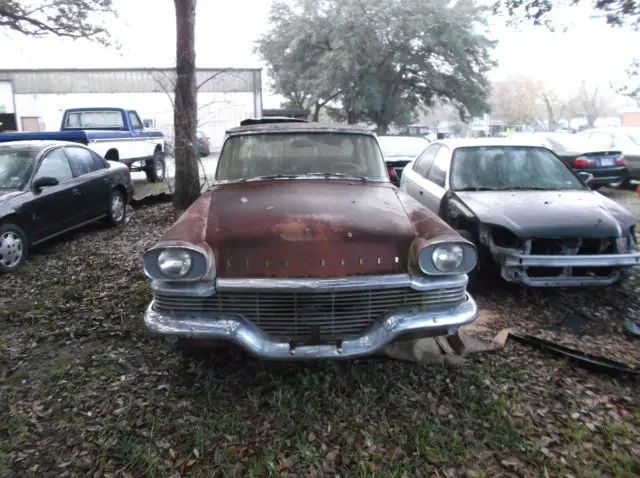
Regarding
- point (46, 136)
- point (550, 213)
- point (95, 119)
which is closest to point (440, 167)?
point (550, 213)

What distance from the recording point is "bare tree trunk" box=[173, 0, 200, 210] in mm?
8258

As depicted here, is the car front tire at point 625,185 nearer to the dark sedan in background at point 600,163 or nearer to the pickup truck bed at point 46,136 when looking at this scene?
the dark sedan in background at point 600,163

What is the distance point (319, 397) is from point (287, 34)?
25.8 meters

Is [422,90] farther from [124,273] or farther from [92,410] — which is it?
[92,410]

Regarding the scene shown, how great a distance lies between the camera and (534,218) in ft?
15.3

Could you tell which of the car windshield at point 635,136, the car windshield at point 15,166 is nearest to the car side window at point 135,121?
the car windshield at point 15,166

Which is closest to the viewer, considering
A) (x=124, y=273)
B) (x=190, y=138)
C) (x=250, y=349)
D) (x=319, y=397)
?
(x=250, y=349)

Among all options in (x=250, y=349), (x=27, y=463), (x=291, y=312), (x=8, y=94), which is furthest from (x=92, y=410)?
(x=8, y=94)

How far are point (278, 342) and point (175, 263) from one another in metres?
0.78

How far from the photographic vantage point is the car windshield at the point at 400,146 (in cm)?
1114

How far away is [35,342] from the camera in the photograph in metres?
4.04

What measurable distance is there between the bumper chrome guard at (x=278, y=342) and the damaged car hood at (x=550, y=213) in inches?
73.6

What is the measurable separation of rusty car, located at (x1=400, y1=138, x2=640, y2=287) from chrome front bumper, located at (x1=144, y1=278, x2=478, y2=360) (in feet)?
5.73

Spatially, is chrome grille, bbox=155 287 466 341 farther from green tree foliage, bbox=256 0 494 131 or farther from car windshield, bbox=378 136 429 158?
green tree foliage, bbox=256 0 494 131
